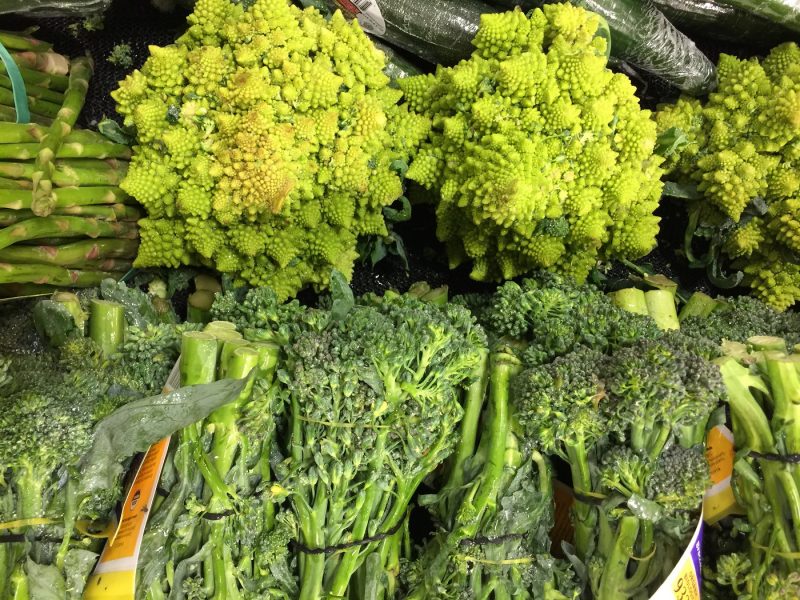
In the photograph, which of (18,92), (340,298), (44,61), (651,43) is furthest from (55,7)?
(651,43)

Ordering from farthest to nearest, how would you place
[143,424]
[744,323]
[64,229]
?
[744,323]
[64,229]
[143,424]

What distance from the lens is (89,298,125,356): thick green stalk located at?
61.1 inches

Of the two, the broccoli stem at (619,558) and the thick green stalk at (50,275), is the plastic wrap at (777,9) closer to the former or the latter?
the broccoli stem at (619,558)

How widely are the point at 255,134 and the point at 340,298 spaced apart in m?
0.49

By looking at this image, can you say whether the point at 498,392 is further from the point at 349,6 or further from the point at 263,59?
the point at 349,6

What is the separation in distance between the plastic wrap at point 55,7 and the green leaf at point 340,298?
1.15 metres

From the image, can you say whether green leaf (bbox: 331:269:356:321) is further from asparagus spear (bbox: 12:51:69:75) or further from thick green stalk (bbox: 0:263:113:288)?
asparagus spear (bbox: 12:51:69:75)

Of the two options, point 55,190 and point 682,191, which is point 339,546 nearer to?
point 55,190

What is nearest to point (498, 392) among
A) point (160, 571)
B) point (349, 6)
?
point (160, 571)

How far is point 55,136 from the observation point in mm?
1615

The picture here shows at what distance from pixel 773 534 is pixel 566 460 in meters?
0.46

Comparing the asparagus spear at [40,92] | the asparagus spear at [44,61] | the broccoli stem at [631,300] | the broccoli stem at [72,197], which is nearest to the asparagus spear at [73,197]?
the broccoli stem at [72,197]

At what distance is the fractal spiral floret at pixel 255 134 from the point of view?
162 centimetres

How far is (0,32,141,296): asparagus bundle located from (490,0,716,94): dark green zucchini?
1.35 m
